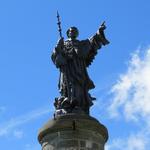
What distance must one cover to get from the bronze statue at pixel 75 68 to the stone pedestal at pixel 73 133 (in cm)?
45

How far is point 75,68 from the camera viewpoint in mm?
15305

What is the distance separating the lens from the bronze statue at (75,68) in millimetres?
14734

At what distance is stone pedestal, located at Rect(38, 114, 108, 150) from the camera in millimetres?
13883

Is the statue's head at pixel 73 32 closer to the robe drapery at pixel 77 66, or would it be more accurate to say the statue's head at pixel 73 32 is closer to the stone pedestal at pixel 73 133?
the robe drapery at pixel 77 66

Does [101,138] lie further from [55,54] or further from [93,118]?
[55,54]

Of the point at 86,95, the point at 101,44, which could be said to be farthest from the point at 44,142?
the point at 101,44

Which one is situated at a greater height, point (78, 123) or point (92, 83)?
point (92, 83)

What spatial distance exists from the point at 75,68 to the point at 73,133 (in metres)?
2.00

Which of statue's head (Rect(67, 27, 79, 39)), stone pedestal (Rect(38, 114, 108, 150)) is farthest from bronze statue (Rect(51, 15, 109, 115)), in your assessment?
stone pedestal (Rect(38, 114, 108, 150))

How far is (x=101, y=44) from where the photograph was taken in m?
15.7

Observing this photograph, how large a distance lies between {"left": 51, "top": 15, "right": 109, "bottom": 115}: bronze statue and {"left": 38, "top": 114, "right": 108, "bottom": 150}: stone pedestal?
45cm

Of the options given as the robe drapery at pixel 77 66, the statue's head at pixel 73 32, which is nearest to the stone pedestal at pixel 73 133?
the robe drapery at pixel 77 66

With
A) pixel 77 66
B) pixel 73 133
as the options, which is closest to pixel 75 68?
pixel 77 66

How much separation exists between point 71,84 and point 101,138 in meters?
1.62
